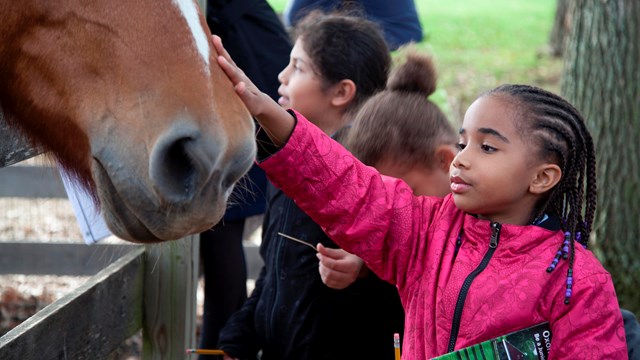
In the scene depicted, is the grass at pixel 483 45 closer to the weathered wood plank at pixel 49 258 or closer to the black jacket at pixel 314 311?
the weathered wood plank at pixel 49 258

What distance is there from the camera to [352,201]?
2.16m

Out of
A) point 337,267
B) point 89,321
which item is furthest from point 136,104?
point 89,321

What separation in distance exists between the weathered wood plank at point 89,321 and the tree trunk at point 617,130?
10.4 feet

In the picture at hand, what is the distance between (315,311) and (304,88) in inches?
30.9

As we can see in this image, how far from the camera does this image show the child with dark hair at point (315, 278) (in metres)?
2.74

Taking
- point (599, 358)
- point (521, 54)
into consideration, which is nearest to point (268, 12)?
point (599, 358)

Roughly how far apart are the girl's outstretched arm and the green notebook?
64 cm

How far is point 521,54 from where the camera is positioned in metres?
16.0

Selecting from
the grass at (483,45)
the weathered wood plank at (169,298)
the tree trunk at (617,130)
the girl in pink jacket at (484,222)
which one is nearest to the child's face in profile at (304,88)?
the weathered wood plank at (169,298)

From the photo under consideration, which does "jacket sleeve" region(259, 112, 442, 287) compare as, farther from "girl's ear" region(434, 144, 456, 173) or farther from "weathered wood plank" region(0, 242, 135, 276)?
"weathered wood plank" region(0, 242, 135, 276)

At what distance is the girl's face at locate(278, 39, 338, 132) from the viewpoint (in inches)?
119

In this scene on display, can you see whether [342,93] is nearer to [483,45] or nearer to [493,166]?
[493,166]

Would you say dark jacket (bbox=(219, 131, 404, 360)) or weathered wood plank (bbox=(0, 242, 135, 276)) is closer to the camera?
dark jacket (bbox=(219, 131, 404, 360))

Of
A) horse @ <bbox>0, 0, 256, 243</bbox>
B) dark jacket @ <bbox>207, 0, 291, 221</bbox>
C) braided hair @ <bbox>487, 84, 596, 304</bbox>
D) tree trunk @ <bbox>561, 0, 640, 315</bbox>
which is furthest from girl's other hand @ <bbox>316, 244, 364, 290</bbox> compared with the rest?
tree trunk @ <bbox>561, 0, 640, 315</bbox>
